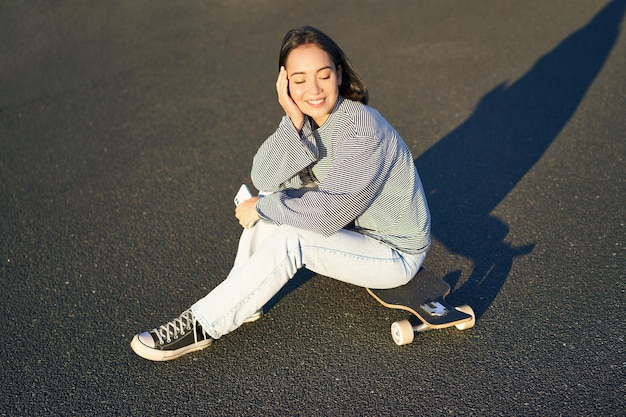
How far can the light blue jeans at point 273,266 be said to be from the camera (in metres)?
3.45

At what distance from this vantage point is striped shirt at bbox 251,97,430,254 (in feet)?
11.2

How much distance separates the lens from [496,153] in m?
5.46

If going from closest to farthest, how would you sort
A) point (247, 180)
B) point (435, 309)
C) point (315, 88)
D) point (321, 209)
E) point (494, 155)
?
point (321, 209) < point (315, 88) < point (435, 309) < point (247, 180) < point (494, 155)

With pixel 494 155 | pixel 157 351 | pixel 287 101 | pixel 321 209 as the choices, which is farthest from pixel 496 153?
pixel 157 351

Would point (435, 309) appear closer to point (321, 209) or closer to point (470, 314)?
point (470, 314)

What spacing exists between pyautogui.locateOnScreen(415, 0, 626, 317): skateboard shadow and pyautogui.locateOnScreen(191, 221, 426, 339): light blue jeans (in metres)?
0.74

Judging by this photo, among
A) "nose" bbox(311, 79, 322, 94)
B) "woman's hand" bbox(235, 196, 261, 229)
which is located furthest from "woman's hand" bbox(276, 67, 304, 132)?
"woman's hand" bbox(235, 196, 261, 229)

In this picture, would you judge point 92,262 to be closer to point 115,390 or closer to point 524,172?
point 115,390

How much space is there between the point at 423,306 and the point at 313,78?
1.29m

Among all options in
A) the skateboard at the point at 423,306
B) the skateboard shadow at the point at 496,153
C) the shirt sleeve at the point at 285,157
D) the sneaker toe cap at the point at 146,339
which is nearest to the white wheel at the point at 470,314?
the skateboard at the point at 423,306

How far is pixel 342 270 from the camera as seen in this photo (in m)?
3.61

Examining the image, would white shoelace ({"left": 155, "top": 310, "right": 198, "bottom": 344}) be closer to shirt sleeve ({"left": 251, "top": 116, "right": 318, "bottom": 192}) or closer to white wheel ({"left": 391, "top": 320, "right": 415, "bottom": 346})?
shirt sleeve ({"left": 251, "top": 116, "right": 318, "bottom": 192})

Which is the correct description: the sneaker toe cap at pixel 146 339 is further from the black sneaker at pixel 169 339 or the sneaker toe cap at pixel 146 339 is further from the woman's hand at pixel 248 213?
the woman's hand at pixel 248 213

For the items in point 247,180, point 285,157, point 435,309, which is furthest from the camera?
point 247,180
